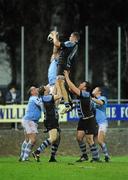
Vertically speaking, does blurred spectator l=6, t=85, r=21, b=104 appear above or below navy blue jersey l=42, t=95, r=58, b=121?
above

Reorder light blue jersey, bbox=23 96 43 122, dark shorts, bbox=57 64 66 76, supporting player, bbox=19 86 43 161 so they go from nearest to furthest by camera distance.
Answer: dark shorts, bbox=57 64 66 76
supporting player, bbox=19 86 43 161
light blue jersey, bbox=23 96 43 122

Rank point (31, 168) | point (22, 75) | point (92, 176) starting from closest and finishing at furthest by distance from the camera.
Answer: point (92, 176) → point (31, 168) → point (22, 75)

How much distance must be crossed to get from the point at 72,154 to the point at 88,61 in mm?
8920

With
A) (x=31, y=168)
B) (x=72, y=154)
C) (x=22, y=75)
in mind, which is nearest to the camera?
(x=31, y=168)

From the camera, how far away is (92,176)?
20.1 m

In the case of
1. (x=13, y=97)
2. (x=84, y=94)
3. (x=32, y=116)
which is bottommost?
(x=32, y=116)

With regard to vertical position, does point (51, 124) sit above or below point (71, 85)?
below

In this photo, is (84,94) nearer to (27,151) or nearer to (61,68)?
(61,68)

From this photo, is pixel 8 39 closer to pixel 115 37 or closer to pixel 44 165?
pixel 115 37

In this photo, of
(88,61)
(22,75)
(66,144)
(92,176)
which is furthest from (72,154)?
(92,176)

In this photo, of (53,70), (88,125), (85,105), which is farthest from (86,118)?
(53,70)

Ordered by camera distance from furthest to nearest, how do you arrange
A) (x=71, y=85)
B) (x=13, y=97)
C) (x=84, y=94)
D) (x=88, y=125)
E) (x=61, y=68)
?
(x=13, y=97) → (x=88, y=125) → (x=84, y=94) → (x=71, y=85) → (x=61, y=68)

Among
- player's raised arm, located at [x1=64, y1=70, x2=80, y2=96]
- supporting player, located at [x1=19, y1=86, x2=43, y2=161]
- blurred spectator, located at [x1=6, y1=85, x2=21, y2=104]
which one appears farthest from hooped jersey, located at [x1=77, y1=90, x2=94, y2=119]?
blurred spectator, located at [x1=6, y1=85, x2=21, y2=104]

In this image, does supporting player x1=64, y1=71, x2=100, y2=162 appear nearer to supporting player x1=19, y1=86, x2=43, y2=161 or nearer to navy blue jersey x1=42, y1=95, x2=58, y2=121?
navy blue jersey x1=42, y1=95, x2=58, y2=121
